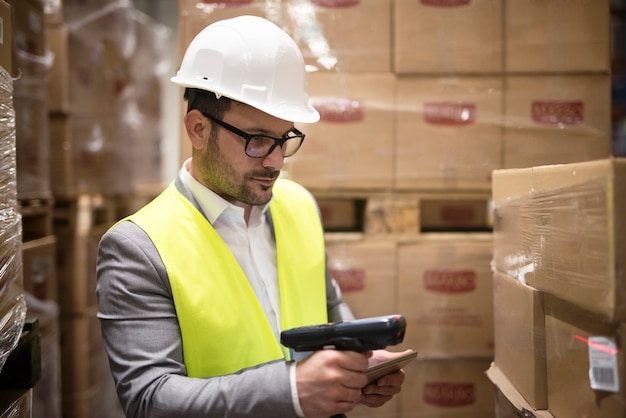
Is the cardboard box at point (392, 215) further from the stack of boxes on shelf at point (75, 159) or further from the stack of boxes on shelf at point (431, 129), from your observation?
the stack of boxes on shelf at point (75, 159)

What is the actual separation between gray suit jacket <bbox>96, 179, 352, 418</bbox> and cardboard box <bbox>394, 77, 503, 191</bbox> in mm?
1367

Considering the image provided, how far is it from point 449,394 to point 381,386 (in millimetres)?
1137

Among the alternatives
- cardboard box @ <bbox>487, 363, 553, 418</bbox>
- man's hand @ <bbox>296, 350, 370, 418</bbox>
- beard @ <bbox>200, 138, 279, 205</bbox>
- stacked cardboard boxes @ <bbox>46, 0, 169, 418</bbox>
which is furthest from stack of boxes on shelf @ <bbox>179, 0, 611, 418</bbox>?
stacked cardboard boxes @ <bbox>46, 0, 169, 418</bbox>

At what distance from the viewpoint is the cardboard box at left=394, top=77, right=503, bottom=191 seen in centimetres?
256

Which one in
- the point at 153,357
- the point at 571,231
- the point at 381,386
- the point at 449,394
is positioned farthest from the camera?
the point at 449,394

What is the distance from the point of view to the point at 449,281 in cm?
258

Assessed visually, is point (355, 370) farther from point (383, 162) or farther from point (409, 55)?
point (409, 55)

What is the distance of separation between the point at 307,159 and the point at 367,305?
0.72m

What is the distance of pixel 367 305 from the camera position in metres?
2.57

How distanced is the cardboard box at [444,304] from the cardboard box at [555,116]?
1.77 ft

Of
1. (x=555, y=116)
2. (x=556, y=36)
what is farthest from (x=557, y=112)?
(x=556, y=36)

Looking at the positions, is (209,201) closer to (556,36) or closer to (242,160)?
(242,160)

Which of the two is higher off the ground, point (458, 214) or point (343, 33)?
point (343, 33)

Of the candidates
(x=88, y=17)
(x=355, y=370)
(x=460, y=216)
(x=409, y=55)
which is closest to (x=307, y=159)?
(x=409, y=55)
